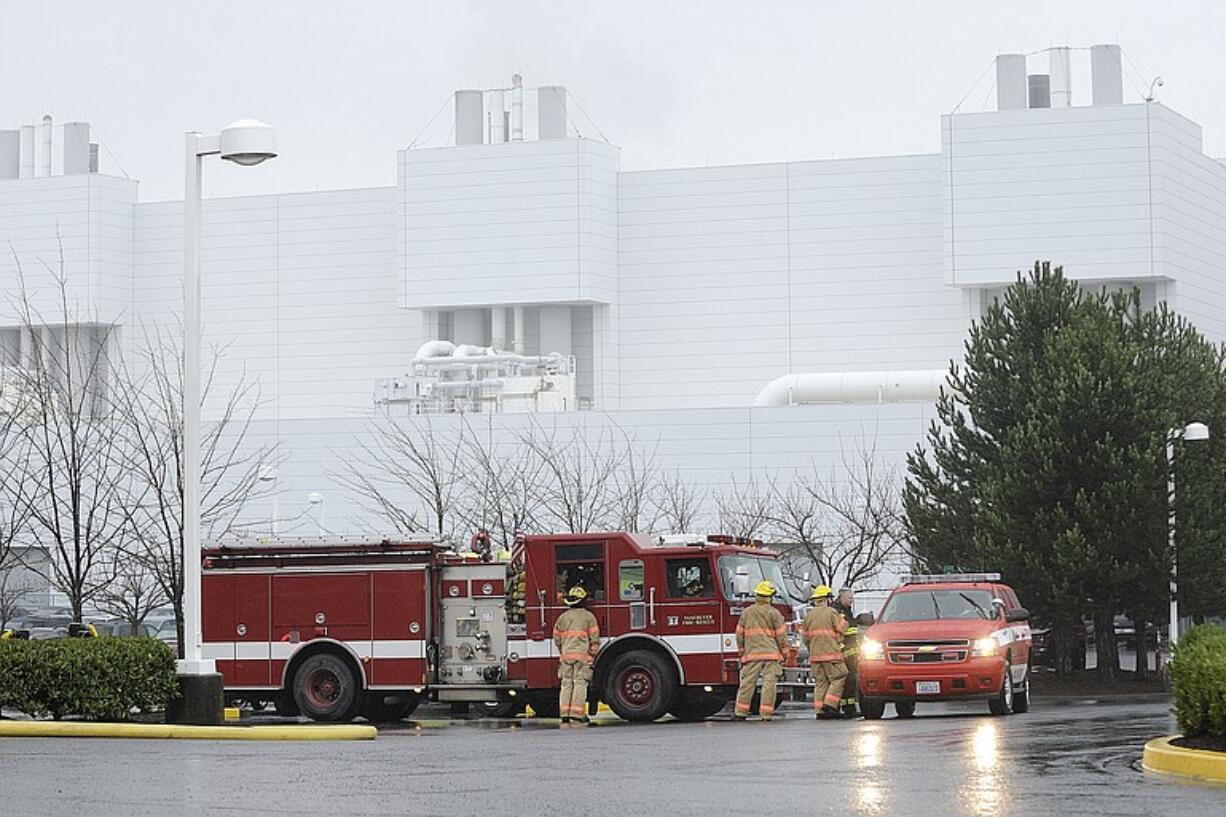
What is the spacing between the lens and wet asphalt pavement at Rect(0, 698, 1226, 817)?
12.9 metres

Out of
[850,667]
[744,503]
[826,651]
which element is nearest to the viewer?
[826,651]

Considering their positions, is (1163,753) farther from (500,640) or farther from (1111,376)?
(1111,376)

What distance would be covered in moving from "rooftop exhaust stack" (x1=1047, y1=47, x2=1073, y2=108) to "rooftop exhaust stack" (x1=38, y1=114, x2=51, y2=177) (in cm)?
4200

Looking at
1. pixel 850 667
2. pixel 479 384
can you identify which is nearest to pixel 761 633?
pixel 850 667

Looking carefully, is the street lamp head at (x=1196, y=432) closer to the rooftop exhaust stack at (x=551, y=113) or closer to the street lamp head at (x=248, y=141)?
the street lamp head at (x=248, y=141)

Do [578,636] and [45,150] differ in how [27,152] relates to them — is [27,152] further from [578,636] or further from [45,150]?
[578,636]

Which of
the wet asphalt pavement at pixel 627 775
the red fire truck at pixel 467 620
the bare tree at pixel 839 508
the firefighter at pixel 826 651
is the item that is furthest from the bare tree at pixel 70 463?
the bare tree at pixel 839 508

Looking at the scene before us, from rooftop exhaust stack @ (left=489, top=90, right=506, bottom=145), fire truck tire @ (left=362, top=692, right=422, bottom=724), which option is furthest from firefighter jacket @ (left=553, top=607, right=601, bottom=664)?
rooftop exhaust stack @ (left=489, top=90, right=506, bottom=145)

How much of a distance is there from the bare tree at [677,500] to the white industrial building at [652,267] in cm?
99

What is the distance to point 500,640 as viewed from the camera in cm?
2655

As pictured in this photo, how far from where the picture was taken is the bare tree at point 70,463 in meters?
33.0

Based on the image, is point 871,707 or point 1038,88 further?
point 1038,88

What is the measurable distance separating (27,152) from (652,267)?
94.6 ft

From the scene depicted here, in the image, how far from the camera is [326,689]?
2672cm
